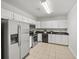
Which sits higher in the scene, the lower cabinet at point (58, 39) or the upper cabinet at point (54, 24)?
the upper cabinet at point (54, 24)

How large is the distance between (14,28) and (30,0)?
1508 millimetres

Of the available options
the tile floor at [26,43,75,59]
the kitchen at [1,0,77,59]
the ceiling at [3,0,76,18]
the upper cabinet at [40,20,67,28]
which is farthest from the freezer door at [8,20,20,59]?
the upper cabinet at [40,20,67,28]

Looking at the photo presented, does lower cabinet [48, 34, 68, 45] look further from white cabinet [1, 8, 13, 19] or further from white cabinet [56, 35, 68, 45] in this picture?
white cabinet [1, 8, 13, 19]

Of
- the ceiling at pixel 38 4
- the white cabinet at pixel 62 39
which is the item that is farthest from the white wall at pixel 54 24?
the ceiling at pixel 38 4

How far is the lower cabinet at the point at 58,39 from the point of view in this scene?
6223 millimetres

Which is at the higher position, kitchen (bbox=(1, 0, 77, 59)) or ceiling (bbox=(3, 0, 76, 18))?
ceiling (bbox=(3, 0, 76, 18))

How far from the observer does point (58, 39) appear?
21.6 ft

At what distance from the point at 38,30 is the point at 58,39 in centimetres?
276

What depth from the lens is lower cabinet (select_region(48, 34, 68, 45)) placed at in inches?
245

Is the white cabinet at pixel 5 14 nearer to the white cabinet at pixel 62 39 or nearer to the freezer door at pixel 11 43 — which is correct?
the freezer door at pixel 11 43

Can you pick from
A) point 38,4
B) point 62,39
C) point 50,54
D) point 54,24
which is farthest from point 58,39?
point 38,4

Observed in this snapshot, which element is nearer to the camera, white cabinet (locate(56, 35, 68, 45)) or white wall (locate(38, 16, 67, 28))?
white cabinet (locate(56, 35, 68, 45))

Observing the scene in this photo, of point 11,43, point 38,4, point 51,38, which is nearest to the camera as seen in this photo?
point 11,43

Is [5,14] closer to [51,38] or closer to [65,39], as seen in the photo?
[51,38]
